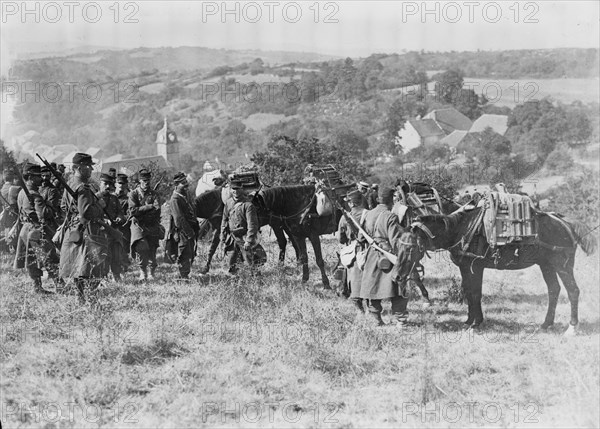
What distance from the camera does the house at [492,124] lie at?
66.2 meters

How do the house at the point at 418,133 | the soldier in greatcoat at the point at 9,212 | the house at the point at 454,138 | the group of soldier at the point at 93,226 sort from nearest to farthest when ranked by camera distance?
the group of soldier at the point at 93,226 → the soldier in greatcoat at the point at 9,212 → the house at the point at 454,138 → the house at the point at 418,133

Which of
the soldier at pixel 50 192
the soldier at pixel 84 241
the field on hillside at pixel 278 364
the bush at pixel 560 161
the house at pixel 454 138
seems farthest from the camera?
the house at pixel 454 138

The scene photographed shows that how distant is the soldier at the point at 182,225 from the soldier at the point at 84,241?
206 centimetres

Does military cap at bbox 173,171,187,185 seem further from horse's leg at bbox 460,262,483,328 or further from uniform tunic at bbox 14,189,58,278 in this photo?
horse's leg at bbox 460,262,483,328

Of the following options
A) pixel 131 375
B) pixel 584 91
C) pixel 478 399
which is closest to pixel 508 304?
pixel 478 399

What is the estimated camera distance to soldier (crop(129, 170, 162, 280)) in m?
10.8

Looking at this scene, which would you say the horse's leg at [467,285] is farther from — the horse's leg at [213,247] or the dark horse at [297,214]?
the horse's leg at [213,247]

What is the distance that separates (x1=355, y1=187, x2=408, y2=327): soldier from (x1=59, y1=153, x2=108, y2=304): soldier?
3.56 metres

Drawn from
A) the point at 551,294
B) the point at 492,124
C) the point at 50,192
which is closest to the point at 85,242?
the point at 50,192

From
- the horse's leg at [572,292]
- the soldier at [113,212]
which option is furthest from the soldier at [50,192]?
the horse's leg at [572,292]

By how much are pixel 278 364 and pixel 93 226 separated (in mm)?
3385

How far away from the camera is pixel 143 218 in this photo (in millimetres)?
10883

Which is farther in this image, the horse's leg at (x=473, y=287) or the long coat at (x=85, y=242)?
the long coat at (x=85, y=242)

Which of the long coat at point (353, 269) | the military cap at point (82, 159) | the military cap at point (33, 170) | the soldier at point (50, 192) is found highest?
the military cap at point (82, 159)
